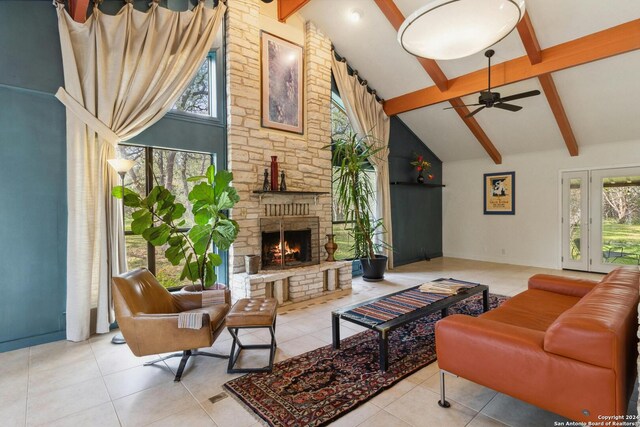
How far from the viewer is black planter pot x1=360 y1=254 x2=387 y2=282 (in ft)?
19.8

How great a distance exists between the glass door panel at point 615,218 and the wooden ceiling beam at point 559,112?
736 millimetres

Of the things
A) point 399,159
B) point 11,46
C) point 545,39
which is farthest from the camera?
point 399,159

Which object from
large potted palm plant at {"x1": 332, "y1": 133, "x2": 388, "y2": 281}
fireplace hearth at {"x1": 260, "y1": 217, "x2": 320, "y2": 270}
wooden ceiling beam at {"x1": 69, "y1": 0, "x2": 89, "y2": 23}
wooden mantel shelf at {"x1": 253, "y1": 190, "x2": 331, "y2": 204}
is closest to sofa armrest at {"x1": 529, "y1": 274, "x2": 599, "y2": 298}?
large potted palm plant at {"x1": 332, "y1": 133, "x2": 388, "y2": 281}

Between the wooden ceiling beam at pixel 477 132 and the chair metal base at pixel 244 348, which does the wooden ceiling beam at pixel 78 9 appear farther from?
the wooden ceiling beam at pixel 477 132

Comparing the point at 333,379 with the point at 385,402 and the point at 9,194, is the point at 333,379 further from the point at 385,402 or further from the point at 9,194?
the point at 9,194

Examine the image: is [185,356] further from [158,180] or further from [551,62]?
[551,62]

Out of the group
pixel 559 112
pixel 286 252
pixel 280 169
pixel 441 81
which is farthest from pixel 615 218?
pixel 280 169

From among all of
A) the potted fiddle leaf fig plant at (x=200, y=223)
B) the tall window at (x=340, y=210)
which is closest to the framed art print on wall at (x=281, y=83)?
the tall window at (x=340, y=210)

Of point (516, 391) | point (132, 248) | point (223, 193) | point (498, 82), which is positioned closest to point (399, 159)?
point (498, 82)

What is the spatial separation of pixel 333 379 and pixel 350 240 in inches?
153

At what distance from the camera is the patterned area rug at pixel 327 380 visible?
88.2 inches

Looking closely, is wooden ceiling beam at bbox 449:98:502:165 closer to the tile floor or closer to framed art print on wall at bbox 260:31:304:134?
framed art print on wall at bbox 260:31:304:134

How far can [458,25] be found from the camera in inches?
97.2

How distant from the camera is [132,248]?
413 centimetres
